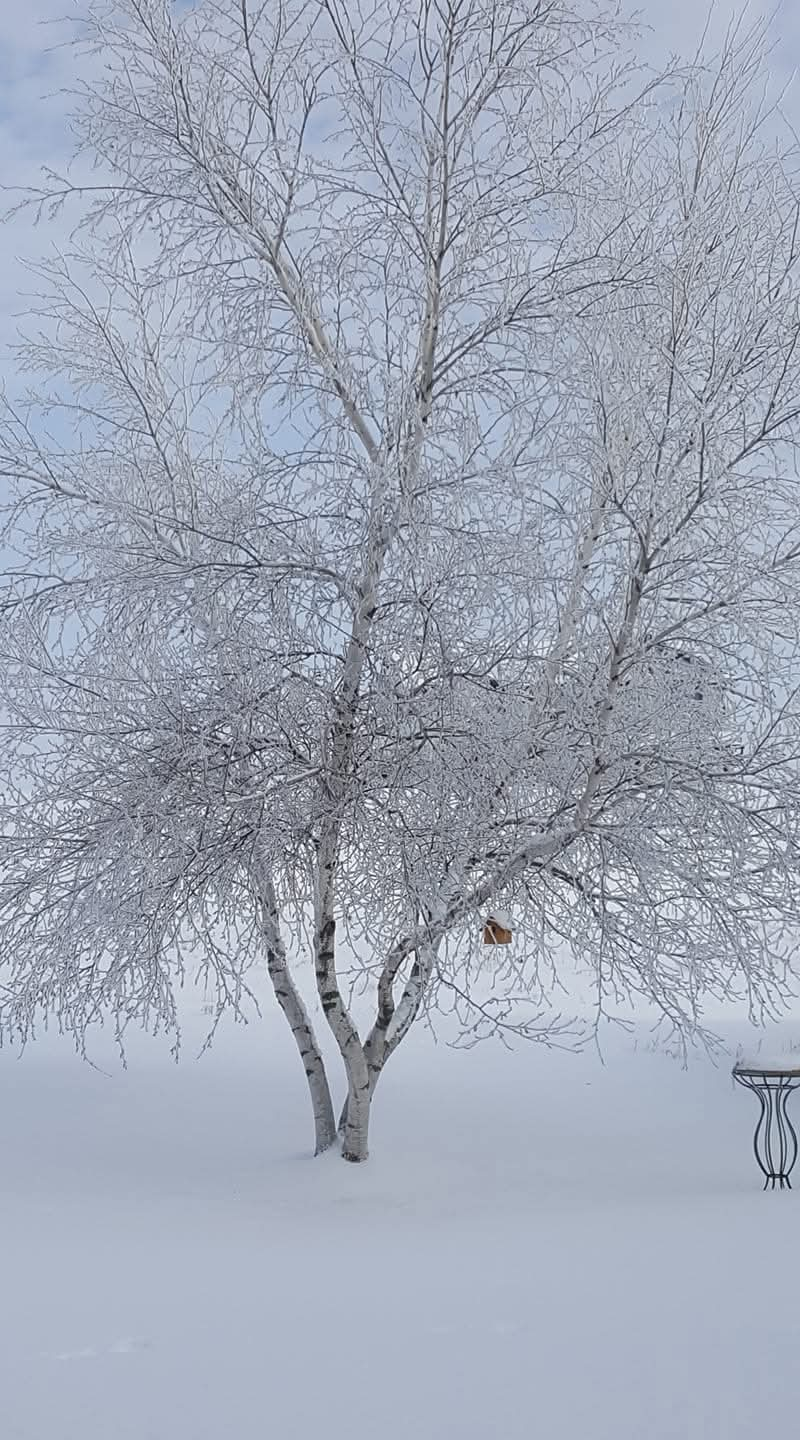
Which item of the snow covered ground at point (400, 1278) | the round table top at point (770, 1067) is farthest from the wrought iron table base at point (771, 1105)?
the snow covered ground at point (400, 1278)

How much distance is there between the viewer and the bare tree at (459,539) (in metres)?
6.03

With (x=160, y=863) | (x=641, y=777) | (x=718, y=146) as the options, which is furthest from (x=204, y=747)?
(x=718, y=146)

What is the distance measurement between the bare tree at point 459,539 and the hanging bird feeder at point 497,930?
0.12m

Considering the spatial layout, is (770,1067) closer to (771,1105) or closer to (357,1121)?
(771,1105)

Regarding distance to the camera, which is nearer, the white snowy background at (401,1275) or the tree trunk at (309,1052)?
the white snowy background at (401,1275)

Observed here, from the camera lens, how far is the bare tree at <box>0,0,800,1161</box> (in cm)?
603

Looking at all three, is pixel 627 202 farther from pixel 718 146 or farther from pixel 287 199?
pixel 287 199

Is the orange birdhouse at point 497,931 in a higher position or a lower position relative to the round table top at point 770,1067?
higher

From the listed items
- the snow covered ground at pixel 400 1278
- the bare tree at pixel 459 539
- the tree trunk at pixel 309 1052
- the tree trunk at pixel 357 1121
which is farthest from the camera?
the tree trunk at pixel 309 1052

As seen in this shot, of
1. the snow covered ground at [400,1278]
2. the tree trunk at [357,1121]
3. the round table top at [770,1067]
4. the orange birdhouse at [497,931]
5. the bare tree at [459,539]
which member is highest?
the bare tree at [459,539]

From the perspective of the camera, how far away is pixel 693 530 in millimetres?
6031

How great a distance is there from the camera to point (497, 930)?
816 centimetres

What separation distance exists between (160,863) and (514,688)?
77.8 inches

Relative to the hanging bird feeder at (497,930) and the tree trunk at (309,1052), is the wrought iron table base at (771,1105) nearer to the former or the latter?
the hanging bird feeder at (497,930)
